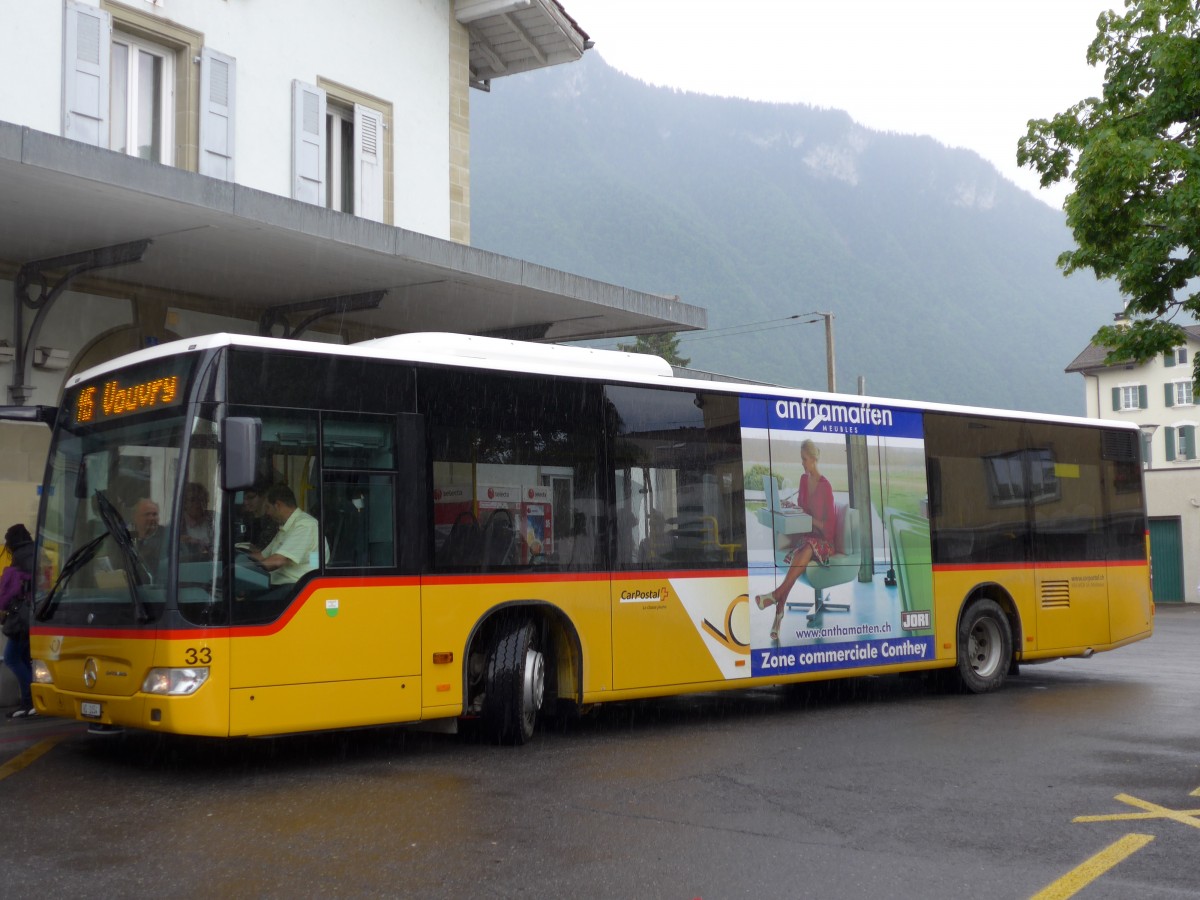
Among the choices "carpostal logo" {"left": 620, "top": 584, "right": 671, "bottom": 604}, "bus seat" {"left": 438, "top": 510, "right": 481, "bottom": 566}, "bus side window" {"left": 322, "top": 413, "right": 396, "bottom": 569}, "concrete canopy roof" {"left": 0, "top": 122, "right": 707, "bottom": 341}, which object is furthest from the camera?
"concrete canopy roof" {"left": 0, "top": 122, "right": 707, "bottom": 341}

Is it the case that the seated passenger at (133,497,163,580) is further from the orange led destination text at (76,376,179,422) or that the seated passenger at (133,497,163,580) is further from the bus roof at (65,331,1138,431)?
the bus roof at (65,331,1138,431)

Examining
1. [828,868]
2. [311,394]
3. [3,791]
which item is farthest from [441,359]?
[828,868]

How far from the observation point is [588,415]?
34.5 feet

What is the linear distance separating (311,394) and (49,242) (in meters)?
5.99

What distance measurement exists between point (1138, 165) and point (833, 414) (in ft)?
22.5

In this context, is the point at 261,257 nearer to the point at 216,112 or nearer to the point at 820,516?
the point at 216,112

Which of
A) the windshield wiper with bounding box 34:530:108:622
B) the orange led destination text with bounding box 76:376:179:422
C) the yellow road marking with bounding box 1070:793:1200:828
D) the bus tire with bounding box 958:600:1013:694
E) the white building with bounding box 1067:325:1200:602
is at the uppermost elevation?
the white building with bounding box 1067:325:1200:602

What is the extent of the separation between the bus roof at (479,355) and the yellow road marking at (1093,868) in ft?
17.6

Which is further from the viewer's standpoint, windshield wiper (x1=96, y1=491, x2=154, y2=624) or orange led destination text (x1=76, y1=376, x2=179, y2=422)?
orange led destination text (x1=76, y1=376, x2=179, y2=422)

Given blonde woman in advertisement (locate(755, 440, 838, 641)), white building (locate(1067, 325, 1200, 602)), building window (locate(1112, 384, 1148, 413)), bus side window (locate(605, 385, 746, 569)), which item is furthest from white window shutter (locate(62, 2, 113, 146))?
building window (locate(1112, 384, 1148, 413))

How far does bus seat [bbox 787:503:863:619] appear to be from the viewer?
12016mm

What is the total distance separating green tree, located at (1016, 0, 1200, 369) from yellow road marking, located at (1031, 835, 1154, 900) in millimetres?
11536

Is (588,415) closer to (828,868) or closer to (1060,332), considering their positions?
(828,868)

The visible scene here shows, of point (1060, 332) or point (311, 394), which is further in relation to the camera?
point (1060, 332)
